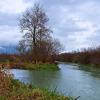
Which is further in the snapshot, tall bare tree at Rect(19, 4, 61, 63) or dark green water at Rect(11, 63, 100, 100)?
tall bare tree at Rect(19, 4, 61, 63)

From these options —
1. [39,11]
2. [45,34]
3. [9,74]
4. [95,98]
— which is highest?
[39,11]

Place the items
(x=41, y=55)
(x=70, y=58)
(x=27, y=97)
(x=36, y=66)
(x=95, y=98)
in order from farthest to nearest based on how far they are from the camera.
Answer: (x=70, y=58) < (x=41, y=55) < (x=36, y=66) < (x=95, y=98) < (x=27, y=97)

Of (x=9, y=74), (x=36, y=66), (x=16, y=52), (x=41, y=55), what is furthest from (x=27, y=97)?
(x=16, y=52)

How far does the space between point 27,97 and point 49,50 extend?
40.8m

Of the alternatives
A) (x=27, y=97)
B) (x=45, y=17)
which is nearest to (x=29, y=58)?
(x=45, y=17)

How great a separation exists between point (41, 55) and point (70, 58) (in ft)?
142

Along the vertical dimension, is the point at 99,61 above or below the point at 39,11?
below

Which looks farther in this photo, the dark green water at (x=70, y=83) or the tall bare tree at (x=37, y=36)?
the tall bare tree at (x=37, y=36)

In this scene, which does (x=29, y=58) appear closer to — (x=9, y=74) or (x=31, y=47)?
(x=31, y=47)

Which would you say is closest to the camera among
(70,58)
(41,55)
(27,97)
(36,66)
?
(27,97)

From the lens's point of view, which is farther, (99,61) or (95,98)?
(99,61)

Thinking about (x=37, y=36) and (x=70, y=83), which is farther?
(x=37, y=36)

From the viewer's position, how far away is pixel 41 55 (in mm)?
49812

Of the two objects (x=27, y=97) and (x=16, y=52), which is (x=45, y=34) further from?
(x=27, y=97)
